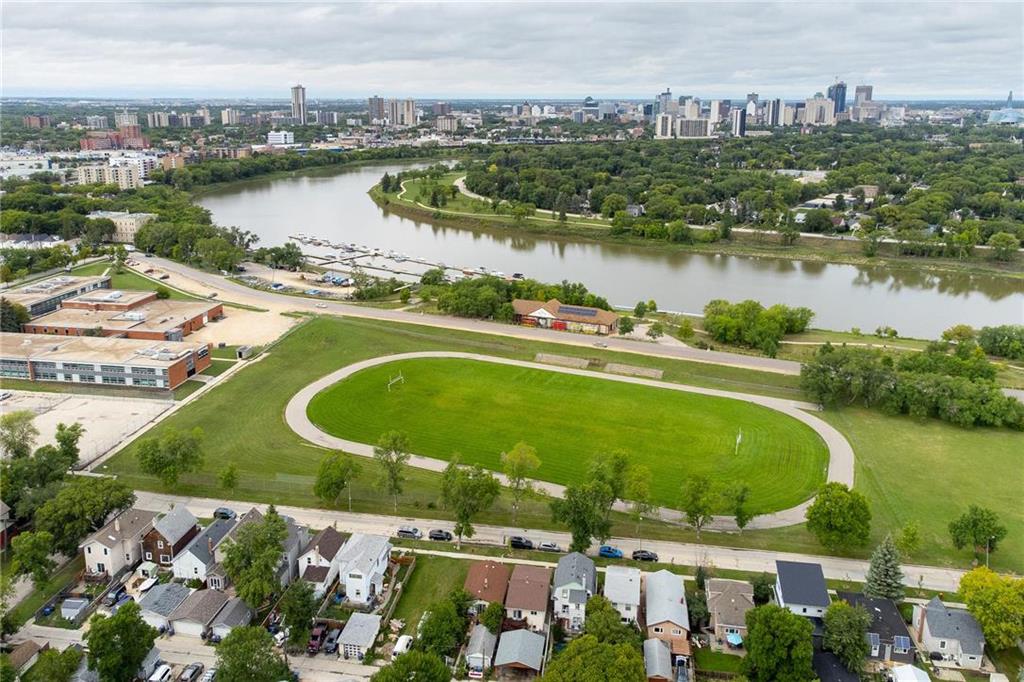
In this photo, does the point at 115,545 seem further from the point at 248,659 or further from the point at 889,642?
the point at 889,642

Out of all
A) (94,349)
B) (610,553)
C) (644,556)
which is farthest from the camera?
(94,349)

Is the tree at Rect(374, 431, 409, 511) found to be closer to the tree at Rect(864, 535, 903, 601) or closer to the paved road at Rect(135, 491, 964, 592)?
the paved road at Rect(135, 491, 964, 592)

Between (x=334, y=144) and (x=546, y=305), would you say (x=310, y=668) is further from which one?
(x=334, y=144)

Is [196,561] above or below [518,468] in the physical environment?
below

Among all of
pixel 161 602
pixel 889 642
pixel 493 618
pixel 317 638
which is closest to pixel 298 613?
pixel 317 638

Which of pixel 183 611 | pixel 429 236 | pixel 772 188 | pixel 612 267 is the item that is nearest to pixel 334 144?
pixel 429 236

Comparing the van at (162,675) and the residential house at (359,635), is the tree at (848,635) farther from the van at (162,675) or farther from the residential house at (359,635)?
the van at (162,675)

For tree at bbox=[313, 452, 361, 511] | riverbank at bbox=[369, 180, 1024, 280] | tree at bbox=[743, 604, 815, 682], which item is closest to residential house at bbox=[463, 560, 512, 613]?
tree at bbox=[313, 452, 361, 511]

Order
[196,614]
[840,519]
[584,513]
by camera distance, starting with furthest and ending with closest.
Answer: [840,519] → [584,513] → [196,614]
